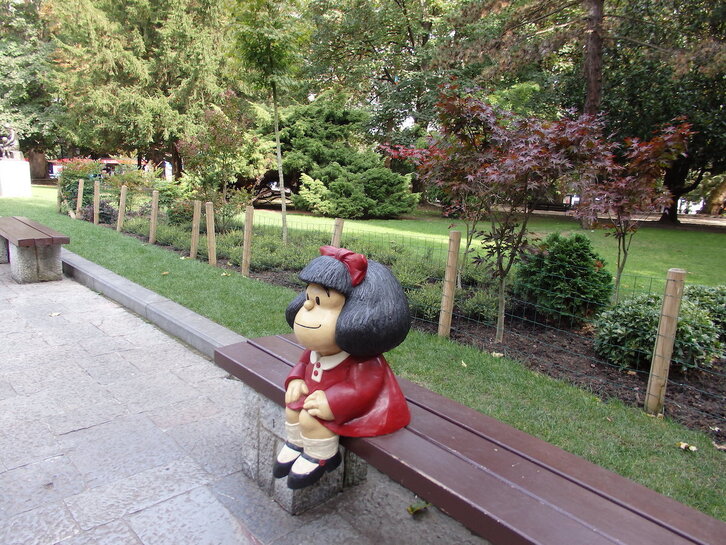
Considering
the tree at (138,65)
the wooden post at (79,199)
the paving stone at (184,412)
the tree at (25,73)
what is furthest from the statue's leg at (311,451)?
the tree at (25,73)

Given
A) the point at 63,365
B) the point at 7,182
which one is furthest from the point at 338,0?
the point at 63,365

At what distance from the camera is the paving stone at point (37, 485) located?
2.44 meters

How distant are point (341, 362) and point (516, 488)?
828 mm

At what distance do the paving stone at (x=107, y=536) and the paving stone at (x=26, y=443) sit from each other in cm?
83

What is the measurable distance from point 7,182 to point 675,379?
23125 mm

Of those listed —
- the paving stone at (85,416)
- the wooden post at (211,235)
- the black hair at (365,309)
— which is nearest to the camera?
the black hair at (365,309)

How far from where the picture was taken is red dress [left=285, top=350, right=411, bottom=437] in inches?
80.5

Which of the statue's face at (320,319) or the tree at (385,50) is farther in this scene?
the tree at (385,50)

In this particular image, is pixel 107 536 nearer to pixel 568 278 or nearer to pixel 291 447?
pixel 291 447

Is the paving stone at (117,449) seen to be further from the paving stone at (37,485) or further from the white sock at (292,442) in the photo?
the white sock at (292,442)

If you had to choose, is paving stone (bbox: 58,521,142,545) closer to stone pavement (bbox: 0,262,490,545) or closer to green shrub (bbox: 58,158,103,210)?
stone pavement (bbox: 0,262,490,545)

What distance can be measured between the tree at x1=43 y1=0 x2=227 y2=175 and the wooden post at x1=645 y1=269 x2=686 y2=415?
2490cm

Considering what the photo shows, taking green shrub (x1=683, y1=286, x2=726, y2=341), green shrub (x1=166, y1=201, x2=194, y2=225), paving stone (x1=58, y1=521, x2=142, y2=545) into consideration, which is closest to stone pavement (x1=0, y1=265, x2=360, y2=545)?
paving stone (x1=58, y1=521, x2=142, y2=545)

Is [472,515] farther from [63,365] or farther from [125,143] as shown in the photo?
[125,143]
